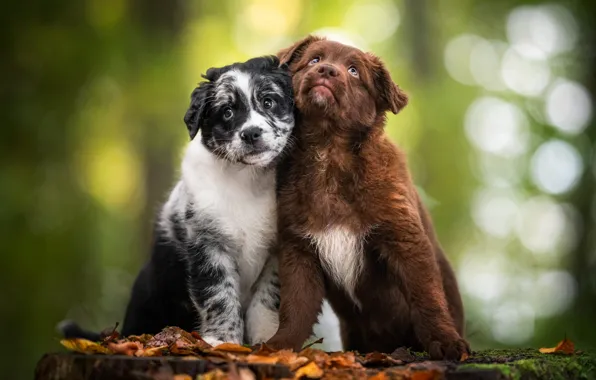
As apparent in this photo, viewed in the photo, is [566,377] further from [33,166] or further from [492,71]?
[492,71]

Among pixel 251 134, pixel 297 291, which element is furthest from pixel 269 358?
pixel 251 134

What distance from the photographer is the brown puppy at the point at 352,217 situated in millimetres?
4145

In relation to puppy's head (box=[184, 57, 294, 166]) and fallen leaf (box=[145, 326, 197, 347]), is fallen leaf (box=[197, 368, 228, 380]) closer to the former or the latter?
fallen leaf (box=[145, 326, 197, 347])

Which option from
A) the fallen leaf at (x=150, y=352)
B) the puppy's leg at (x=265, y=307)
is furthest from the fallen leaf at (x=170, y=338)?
the puppy's leg at (x=265, y=307)

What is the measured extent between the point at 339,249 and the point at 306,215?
28 centimetres

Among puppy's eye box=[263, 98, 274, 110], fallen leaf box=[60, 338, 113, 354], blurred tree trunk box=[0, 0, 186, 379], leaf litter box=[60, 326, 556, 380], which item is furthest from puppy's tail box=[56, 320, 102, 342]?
blurred tree trunk box=[0, 0, 186, 379]

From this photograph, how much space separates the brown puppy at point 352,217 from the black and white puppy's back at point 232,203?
206mm

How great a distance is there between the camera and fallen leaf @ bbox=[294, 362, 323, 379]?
131 inches

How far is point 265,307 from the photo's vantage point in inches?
188

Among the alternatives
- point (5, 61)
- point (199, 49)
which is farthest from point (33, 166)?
point (199, 49)

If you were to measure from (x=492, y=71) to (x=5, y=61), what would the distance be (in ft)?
28.0

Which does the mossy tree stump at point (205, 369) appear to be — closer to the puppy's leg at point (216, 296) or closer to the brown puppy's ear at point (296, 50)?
the puppy's leg at point (216, 296)

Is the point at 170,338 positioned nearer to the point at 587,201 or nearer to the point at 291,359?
the point at 291,359

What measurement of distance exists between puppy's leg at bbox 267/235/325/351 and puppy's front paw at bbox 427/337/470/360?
71 cm
